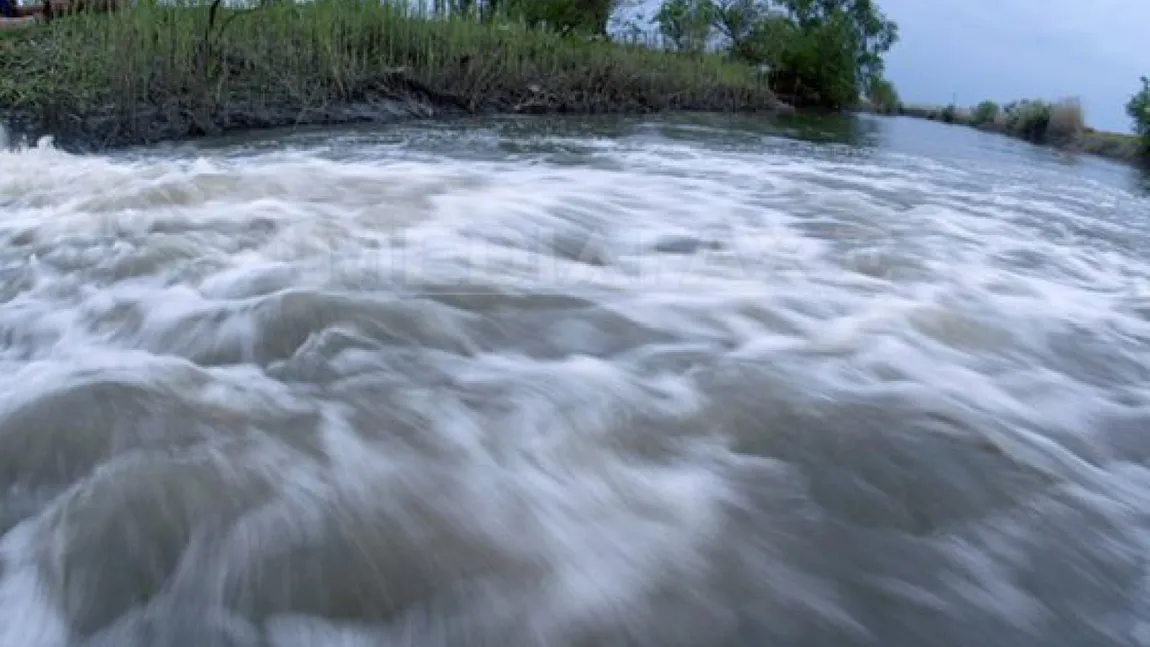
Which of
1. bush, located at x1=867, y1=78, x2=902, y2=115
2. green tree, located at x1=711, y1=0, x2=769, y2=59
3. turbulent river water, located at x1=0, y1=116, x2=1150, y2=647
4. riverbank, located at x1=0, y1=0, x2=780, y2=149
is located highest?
green tree, located at x1=711, y1=0, x2=769, y2=59

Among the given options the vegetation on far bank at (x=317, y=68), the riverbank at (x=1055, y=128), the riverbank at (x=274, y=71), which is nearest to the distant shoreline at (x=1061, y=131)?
the riverbank at (x=1055, y=128)

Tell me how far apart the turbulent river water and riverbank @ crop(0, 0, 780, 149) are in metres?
3.05

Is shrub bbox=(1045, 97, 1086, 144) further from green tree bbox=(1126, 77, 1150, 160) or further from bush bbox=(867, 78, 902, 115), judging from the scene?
bush bbox=(867, 78, 902, 115)

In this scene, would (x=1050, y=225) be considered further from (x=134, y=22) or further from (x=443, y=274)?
(x=134, y=22)

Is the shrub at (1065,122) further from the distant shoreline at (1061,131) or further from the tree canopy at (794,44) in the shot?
the tree canopy at (794,44)

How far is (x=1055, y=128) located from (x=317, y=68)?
1071 centimetres

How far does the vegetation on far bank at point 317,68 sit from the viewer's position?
207 inches

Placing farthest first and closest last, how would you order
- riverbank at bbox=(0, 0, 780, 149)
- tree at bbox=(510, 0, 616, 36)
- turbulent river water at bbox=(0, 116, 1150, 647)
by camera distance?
tree at bbox=(510, 0, 616, 36)
riverbank at bbox=(0, 0, 780, 149)
turbulent river water at bbox=(0, 116, 1150, 647)

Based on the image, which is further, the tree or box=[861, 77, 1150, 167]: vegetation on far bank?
the tree

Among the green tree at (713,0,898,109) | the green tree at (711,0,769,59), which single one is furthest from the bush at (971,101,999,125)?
the green tree at (711,0,769,59)

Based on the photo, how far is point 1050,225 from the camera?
350 centimetres

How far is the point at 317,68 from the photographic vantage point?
6719 mm

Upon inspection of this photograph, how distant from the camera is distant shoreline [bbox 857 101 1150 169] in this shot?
9.70 m

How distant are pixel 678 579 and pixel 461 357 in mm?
706
